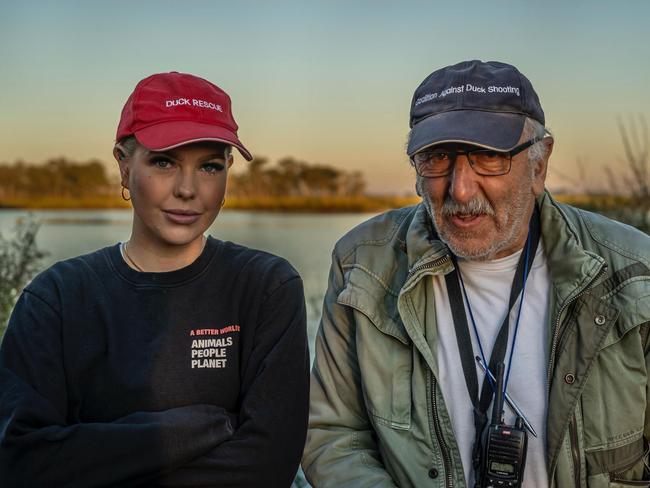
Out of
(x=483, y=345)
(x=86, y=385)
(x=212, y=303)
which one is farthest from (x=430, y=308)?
(x=86, y=385)

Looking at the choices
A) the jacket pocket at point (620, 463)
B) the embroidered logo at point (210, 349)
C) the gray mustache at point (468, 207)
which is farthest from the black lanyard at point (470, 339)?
the embroidered logo at point (210, 349)

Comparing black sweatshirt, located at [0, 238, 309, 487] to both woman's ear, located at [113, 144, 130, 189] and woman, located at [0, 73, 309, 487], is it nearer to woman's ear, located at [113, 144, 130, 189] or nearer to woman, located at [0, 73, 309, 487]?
woman, located at [0, 73, 309, 487]

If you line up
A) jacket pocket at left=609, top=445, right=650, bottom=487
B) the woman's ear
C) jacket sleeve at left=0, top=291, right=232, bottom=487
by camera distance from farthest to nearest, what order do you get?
jacket pocket at left=609, top=445, right=650, bottom=487 → the woman's ear → jacket sleeve at left=0, top=291, right=232, bottom=487

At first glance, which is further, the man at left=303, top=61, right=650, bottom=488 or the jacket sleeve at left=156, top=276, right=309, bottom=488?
the man at left=303, top=61, right=650, bottom=488

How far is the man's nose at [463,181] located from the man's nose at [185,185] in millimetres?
923

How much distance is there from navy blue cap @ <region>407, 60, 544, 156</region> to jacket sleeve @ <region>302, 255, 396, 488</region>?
665 mm

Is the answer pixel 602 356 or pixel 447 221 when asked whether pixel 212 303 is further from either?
pixel 602 356

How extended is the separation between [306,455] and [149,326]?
0.87 metres

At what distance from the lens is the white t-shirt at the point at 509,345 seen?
9.17 feet

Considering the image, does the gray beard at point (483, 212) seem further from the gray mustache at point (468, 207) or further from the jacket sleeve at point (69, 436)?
the jacket sleeve at point (69, 436)

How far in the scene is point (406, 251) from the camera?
119 inches

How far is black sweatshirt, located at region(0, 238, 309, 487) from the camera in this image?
237 centimetres

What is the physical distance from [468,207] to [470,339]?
0.50 m

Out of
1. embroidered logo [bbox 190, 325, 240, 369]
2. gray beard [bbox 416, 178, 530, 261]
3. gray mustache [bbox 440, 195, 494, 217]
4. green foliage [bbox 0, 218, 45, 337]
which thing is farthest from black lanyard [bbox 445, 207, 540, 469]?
green foliage [bbox 0, 218, 45, 337]
